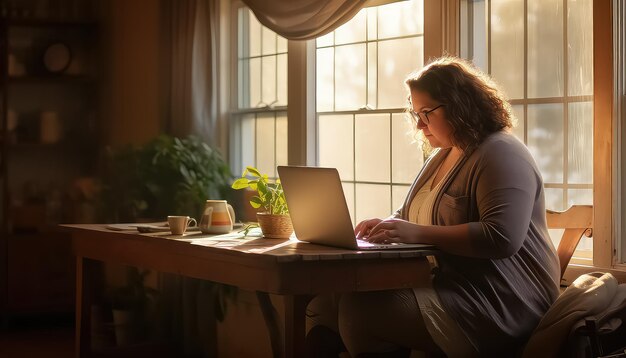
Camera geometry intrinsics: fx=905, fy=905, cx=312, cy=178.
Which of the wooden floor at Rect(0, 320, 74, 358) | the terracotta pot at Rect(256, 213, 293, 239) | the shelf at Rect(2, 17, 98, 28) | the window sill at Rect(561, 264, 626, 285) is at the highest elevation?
the shelf at Rect(2, 17, 98, 28)

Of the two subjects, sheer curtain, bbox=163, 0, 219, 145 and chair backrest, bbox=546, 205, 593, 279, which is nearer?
chair backrest, bbox=546, 205, 593, 279

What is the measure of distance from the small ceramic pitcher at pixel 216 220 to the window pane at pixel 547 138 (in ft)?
3.83

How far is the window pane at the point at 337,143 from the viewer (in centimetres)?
419

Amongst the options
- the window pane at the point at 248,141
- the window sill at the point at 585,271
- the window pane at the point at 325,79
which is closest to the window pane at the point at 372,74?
the window pane at the point at 325,79

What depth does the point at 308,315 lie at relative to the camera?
127 inches

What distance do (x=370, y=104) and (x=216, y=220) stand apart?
3.25 ft

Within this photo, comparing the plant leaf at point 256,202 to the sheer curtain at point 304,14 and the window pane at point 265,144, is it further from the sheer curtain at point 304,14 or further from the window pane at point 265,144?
the window pane at point 265,144

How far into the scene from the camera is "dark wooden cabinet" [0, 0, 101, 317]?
5.43 metres

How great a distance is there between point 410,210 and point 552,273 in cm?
55

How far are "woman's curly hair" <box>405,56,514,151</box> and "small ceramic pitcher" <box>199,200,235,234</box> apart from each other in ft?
3.08

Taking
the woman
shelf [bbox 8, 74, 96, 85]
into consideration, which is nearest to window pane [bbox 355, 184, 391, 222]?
the woman

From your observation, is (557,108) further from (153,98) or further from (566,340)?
(153,98)

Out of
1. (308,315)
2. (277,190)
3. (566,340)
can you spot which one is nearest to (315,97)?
(277,190)

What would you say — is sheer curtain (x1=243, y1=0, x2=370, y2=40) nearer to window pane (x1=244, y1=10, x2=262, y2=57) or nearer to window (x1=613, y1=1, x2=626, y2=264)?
window pane (x1=244, y1=10, x2=262, y2=57)
